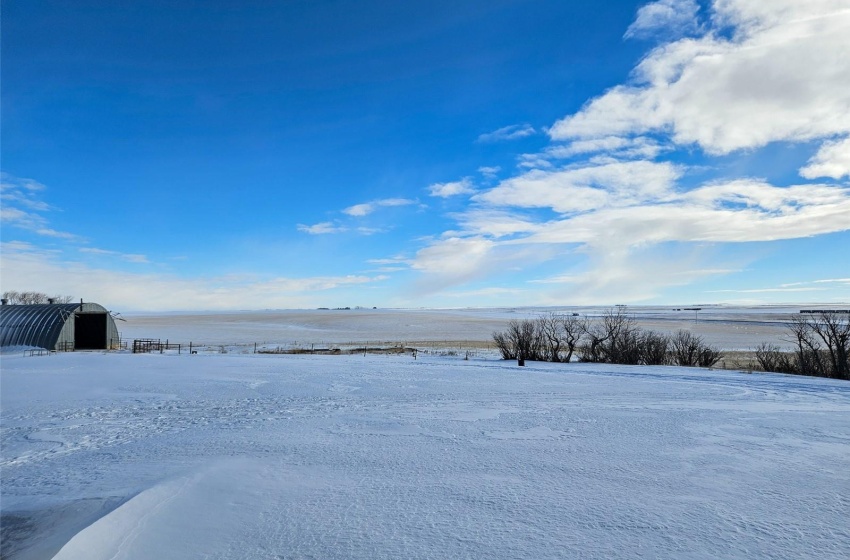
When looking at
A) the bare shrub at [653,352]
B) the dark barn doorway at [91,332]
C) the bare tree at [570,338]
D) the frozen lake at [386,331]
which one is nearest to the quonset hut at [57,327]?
the dark barn doorway at [91,332]

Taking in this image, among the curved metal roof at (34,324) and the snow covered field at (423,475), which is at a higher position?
the curved metal roof at (34,324)

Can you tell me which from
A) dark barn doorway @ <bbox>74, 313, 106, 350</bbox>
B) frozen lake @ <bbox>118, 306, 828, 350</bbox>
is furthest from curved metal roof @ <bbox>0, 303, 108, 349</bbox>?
frozen lake @ <bbox>118, 306, 828, 350</bbox>

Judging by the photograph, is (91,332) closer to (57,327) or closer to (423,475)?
(57,327)

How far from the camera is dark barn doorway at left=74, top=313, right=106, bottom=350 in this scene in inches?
1257

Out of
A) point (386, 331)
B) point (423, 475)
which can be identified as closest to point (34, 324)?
point (423, 475)

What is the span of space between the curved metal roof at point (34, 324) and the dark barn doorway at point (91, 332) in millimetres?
1400

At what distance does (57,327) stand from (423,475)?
102 ft

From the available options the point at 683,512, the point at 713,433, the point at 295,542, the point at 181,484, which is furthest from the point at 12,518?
the point at 713,433

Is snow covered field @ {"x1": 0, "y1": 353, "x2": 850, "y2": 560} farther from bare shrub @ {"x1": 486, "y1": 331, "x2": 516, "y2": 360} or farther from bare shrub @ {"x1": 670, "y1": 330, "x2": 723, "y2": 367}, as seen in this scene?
bare shrub @ {"x1": 486, "y1": 331, "x2": 516, "y2": 360}

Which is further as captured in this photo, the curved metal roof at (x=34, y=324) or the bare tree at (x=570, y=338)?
the bare tree at (x=570, y=338)

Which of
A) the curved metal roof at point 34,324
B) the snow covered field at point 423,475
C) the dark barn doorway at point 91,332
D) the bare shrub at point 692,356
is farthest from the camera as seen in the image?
the dark barn doorway at point 91,332

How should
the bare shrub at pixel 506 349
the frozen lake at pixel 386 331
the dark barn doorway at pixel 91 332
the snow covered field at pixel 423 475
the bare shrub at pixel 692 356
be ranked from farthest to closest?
the frozen lake at pixel 386 331 < the dark barn doorway at pixel 91 332 < the bare shrub at pixel 506 349 < the bare shrub at pixel 692 356 < the snow covered field at pixel 423 475

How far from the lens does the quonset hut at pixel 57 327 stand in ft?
92.6

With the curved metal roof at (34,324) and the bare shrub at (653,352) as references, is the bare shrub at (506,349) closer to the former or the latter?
the bare shrub at (653,352)
